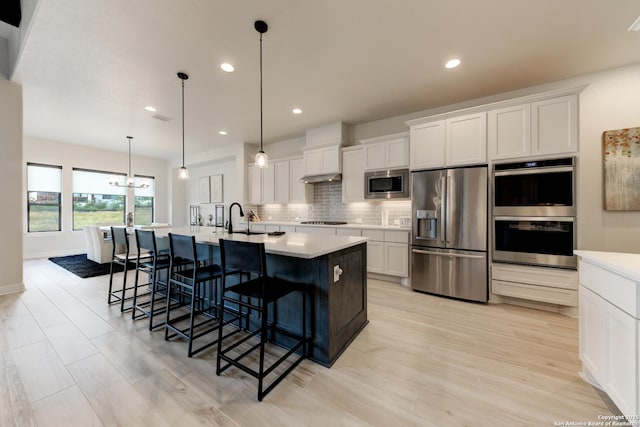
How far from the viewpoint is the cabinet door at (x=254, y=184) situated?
→ 5.95 metres

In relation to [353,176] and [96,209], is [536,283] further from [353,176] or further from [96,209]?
[96,209]

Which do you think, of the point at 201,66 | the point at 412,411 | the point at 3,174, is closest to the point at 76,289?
the point at 3,174

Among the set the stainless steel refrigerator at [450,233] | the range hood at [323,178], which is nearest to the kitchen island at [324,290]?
the stainless steel refrigerator at [450,233]

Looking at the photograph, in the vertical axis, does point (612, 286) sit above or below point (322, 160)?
below

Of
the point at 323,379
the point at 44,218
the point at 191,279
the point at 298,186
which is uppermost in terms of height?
the point at 298,186

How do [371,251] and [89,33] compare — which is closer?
[89,33]

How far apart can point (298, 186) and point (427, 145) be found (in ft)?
9.07

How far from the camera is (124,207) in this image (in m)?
7.45

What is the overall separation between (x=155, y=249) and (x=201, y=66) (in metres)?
2.20

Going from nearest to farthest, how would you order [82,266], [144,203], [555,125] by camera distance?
[555,125]
[82,266]
[144,203]

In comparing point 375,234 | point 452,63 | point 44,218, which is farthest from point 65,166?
point 452,63

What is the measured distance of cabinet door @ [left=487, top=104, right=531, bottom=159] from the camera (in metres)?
2.92

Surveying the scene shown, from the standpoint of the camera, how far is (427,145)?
353 cm

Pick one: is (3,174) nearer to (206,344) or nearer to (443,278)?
(206,344)
